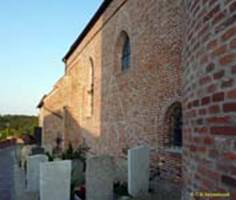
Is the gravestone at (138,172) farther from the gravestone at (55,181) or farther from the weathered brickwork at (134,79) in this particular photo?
the gravestone at (55,181)

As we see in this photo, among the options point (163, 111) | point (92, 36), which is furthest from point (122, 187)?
point (92, 36)

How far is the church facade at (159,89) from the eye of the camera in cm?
268

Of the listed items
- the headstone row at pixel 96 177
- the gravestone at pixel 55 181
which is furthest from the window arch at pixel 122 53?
the gravestone at pixel 55 181

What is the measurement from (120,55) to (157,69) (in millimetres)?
4391

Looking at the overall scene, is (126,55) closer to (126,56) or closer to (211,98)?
(126,56)

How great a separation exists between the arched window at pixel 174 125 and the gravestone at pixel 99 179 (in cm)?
210

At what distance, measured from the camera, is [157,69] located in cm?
962

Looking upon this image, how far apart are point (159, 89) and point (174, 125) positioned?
3.43 ft

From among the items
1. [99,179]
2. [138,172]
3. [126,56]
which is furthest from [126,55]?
[99,179]

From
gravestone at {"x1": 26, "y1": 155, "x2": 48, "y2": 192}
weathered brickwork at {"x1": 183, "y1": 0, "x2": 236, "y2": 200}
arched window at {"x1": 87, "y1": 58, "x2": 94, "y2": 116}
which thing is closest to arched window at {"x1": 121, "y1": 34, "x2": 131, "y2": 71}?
arched window at {"x1": 87, "y1": 58, "x2": 94, "y2": 116}

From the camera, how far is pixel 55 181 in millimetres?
7105

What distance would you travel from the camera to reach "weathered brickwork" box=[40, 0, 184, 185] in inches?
349

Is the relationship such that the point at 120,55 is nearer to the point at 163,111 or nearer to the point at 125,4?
the point at 125,4

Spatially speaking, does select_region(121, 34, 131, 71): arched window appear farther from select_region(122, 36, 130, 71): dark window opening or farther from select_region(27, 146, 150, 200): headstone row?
select_region(27, 146, 150, 200): headstone row
